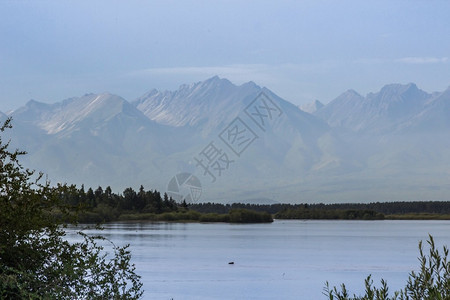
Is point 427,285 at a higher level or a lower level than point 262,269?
higher

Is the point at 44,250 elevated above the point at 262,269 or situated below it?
above

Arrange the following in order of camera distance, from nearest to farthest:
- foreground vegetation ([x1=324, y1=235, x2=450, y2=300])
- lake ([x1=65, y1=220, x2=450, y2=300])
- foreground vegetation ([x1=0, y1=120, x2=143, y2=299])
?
1. foreground vegetation ([x1=324, y1=235, x2=450, y2=300])
2. foreground vegetation ([x1=0, y1=120, x2=143, y2=299])
3. lake ([x1=65, y1=220, x2=450, y2=300])

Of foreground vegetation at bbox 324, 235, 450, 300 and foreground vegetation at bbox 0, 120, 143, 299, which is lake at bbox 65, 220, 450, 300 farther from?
foreground vegetation at bbox 324, 235, 450, 300

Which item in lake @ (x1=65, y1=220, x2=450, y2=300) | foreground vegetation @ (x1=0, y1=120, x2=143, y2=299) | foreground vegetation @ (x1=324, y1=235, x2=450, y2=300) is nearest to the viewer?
foreground vegetation @ (x1=324, y1=235, x2=450, y2=300)

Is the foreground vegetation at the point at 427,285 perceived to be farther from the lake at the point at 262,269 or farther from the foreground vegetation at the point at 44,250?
the lake at the point at 262,269

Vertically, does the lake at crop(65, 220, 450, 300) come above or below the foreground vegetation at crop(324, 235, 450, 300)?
below

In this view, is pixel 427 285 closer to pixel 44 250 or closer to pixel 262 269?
pixel 44 250

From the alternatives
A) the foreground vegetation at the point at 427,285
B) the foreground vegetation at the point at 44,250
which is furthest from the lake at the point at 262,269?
the foreground vegetation at the point at 427,285

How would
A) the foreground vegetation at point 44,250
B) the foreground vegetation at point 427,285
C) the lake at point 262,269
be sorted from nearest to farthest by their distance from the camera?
the foreground vegetation at point 427,285
the foreground vegetation at point 44,250
the lake at point 262,269

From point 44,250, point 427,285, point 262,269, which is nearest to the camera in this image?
point 427,285

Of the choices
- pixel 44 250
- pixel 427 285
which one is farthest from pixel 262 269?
pixel 427 285

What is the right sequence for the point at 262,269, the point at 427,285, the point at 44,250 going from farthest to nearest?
the point at 262,269
the point at 44,250
the point at 427,285

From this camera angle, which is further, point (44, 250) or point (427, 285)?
point (44, 250)

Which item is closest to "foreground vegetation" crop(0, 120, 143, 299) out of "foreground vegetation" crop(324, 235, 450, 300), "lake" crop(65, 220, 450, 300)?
"foreground vegetation" crop(324, 235, 450, 300)
